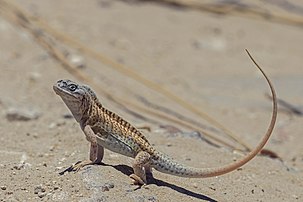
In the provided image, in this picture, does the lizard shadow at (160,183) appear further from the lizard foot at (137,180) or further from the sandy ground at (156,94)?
the lizard foot at (137,180)

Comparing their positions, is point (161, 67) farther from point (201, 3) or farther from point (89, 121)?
point (89, 121)

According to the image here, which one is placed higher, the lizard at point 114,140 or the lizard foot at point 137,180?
the lizard at point 114,140

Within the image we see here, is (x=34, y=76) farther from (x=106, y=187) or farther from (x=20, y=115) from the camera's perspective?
(x=106, y=187)

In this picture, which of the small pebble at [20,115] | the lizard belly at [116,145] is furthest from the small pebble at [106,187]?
the small pebble at [20,115]

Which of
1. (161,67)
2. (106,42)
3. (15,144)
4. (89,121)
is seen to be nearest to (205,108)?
(161,67)

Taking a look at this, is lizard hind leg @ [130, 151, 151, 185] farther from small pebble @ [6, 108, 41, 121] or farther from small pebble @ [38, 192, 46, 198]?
small pebble @ [6, 108, 41, 121]

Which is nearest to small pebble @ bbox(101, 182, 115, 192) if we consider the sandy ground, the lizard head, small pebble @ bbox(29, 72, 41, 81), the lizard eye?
the sandy ground

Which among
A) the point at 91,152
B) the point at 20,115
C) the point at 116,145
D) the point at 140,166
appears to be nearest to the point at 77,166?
the point at 91,152

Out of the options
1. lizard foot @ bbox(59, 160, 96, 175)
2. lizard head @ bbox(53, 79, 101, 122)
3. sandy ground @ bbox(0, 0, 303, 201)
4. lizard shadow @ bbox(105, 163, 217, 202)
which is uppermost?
lizard head @ bbox(53, 79, 101, 122)
